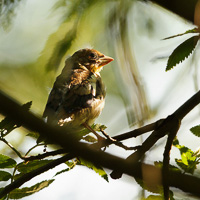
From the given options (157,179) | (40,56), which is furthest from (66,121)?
(157,179)

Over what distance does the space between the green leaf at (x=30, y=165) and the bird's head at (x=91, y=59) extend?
3240mm

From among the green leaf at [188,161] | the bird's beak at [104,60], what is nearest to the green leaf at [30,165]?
the green leaf at [188,161]

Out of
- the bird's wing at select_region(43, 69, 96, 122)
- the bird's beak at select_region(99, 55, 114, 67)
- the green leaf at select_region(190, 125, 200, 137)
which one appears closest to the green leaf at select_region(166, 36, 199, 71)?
the green leaf at select_region(190, 125, 200, 137)

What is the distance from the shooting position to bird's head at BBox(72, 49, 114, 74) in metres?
5.46

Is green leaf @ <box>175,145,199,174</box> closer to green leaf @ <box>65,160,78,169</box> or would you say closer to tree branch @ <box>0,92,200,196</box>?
A: green leaf @ <box>65,160,78,169</box>

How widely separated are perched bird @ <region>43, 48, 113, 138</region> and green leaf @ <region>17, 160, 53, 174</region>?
91cm

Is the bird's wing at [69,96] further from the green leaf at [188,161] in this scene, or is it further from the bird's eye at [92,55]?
the green leaf at [188,161]

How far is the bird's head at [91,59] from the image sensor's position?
5.46 m

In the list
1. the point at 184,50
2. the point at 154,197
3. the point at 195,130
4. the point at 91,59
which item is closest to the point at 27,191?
the point at 154,197

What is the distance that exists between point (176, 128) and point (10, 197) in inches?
43.8

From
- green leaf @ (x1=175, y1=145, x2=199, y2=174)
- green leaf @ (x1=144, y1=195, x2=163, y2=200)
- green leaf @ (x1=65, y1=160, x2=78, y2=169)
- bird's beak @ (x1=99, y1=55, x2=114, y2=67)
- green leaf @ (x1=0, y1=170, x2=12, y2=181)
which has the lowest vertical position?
green leaf @ (x1=144, y1=195, x2=163, y2=200)

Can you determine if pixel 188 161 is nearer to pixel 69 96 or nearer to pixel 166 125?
pixel 166 125

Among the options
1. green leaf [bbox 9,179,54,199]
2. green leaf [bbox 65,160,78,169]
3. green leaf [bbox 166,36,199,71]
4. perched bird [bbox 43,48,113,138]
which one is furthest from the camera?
perched bird [bbox 43,48,113,138]

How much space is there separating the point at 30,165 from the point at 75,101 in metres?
1.54
